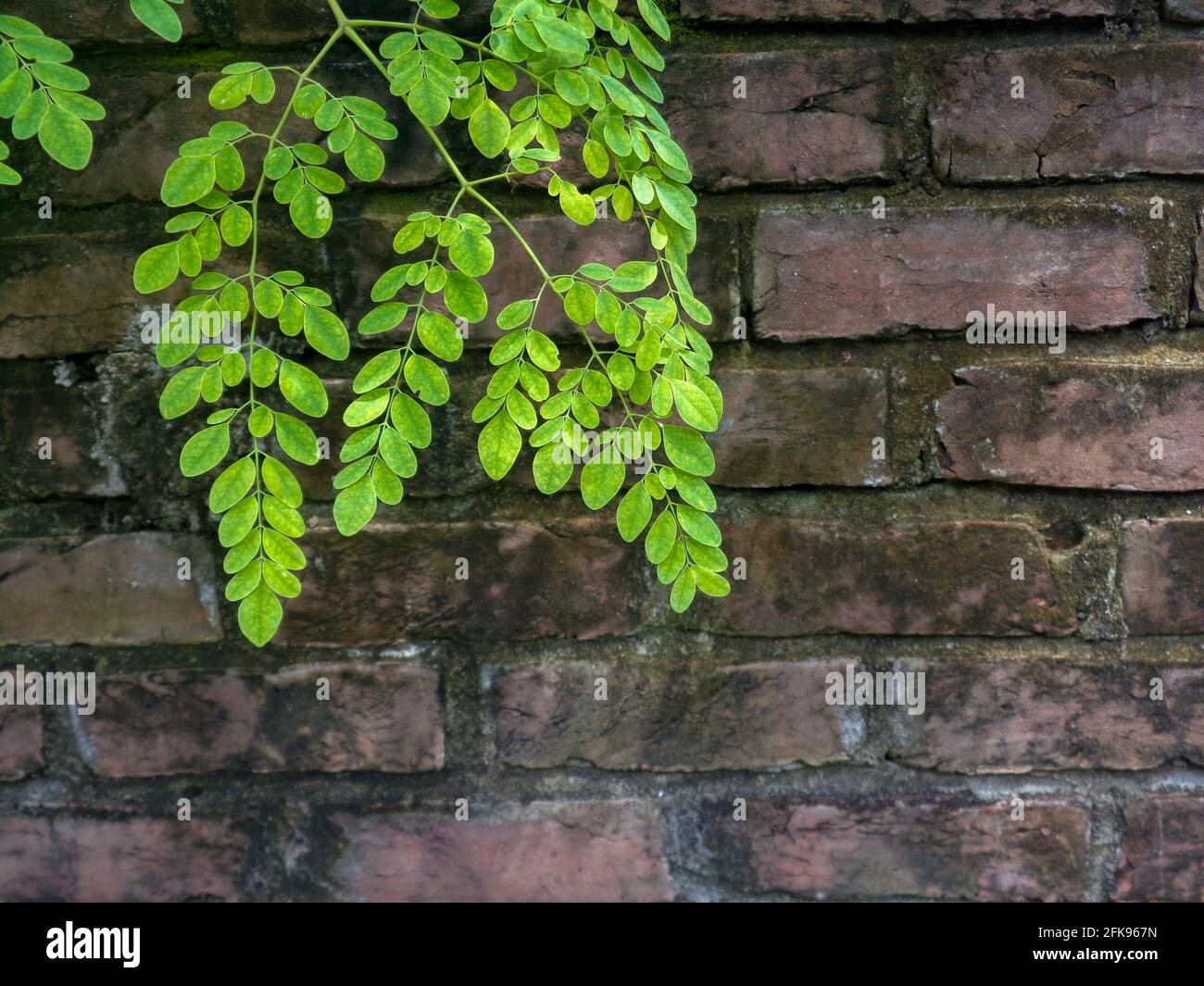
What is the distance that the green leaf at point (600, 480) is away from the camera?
1.80ft

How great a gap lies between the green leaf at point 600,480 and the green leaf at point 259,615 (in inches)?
7.2

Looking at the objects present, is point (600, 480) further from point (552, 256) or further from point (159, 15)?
point (159, 15)

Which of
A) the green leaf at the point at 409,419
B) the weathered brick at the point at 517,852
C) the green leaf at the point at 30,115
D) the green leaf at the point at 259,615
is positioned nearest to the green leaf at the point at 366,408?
the green leaf at the point at 409,419

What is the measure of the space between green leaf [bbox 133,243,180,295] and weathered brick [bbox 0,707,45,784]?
339 mm

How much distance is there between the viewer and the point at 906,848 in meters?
0.68

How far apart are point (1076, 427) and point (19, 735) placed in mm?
768

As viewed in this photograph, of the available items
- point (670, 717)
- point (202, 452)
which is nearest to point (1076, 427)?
point (670, 717)

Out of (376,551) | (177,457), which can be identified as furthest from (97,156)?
(376,551)

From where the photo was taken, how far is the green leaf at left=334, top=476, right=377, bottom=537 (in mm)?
515

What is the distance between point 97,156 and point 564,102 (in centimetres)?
34

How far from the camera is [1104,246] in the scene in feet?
2.11

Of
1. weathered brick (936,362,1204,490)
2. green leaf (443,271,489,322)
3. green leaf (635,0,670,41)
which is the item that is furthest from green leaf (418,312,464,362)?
weathered brick (936,362,1204,490)

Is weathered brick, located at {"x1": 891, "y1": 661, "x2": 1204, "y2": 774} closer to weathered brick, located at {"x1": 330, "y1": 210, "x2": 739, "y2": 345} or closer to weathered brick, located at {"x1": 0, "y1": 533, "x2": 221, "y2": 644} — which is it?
weathered brick, located at {"x1": 330, "y1": 210, "x2": 739, "y2": 345}

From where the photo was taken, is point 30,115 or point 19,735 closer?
point 30,115
